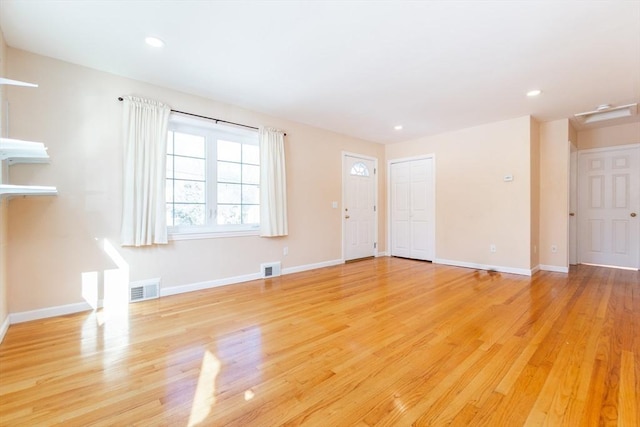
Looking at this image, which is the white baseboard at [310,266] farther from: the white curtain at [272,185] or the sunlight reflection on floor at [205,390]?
the sunlight reflection on floor at [205,390]

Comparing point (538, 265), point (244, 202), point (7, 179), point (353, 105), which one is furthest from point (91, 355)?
point (538, 265)

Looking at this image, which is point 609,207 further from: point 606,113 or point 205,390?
point 205,390

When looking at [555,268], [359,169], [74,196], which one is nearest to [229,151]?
[74,196]

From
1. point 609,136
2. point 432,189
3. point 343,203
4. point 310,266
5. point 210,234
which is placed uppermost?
point 609,136

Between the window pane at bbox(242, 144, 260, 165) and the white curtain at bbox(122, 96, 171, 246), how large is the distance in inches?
44.0

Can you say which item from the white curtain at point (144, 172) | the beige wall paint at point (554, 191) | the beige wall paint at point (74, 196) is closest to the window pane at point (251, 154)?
the beige wall paint at point (74, 196)

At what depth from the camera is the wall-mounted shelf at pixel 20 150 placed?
181 centimetres

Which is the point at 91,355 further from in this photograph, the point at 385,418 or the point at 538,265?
the point at 538,265

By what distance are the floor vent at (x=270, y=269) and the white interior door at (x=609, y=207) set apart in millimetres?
5750

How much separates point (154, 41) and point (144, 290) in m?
2.60

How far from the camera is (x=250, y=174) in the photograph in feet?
13.8

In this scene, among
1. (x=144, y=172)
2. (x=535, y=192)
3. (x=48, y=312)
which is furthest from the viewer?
(x=535, y=192)

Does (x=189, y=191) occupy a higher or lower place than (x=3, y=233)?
higher

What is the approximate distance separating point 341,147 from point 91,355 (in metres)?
4.58
